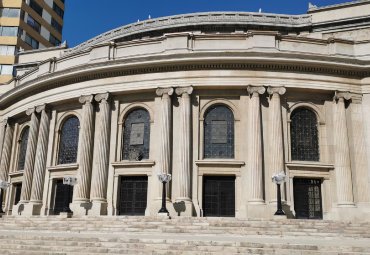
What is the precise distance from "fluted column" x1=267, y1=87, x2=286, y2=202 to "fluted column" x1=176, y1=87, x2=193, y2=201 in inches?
174

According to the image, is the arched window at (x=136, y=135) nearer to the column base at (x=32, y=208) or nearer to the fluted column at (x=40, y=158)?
the fluted column at (x=40, y=158)

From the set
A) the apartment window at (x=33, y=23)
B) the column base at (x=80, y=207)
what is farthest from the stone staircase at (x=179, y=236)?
the apartment window at (x=33, y=23)

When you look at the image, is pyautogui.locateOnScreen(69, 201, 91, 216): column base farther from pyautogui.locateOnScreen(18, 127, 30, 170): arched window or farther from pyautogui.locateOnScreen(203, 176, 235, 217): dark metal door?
pyautogui.locateOnScreen(18, 127, 30, 170): arched window

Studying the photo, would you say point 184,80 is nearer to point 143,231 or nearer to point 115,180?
point 115,180

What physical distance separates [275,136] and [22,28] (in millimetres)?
36962

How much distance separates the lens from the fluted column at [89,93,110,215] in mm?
24108

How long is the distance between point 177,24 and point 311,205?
607 inches

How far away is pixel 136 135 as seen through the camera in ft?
84.0

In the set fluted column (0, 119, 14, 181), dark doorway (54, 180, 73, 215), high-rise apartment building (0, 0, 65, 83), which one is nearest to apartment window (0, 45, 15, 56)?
high-rise apartment building (0, 0, 65, 83)

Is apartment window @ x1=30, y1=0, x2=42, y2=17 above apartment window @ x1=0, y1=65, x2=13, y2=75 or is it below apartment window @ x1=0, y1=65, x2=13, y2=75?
above

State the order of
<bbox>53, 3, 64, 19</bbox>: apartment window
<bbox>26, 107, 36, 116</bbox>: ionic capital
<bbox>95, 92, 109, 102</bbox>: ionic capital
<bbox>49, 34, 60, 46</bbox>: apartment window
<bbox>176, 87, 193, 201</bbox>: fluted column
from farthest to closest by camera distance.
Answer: <bbox>53, 3, 64, 19</bbox>: apartment window < <bbox>49, 34, 60, 46</bbox>: apartment window < <bbox>26, 107, 36, 116</bbox>: ionic capital < <bbox>95, 92, 109, 102</bbox>: ionic capital < <bbox>176, 87, 193, 201</bbox>: fluted column

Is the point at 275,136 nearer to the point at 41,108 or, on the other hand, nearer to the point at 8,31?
the point at 41,108

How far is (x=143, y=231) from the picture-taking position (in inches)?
690

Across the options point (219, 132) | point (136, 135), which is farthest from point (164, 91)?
point (219, 132)
